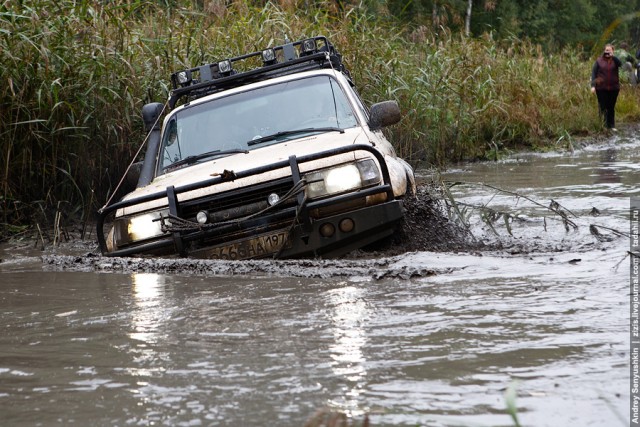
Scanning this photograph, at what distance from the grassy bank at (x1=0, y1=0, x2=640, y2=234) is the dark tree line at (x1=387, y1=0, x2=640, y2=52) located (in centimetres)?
1543

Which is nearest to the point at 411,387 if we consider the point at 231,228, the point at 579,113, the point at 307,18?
the point at 231,228

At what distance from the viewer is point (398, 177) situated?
20.0ft

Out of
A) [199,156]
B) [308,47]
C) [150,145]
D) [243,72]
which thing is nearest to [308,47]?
[308,47]

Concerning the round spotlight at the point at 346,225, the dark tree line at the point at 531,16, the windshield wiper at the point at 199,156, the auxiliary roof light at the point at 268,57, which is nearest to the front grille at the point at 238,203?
the round spotlight at the point at 346,225

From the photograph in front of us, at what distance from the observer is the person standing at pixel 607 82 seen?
58.1ft

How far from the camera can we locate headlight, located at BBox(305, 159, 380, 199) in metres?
5.78

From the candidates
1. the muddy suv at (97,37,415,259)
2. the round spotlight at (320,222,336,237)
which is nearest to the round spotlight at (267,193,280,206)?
the muddy suv at (97,37,415,259)

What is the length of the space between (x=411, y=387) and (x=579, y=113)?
52.0 feet

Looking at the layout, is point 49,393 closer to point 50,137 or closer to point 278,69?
point 278,69

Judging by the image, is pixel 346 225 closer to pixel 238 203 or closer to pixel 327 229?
pixel 327 229

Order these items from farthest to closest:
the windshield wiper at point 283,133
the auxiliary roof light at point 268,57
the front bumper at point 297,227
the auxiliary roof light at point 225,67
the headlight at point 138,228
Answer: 1. the auxiliary roof light at point 268,57
2. the auxiliary roof light at point 225,67
3. the windshield wiper at point 283,133
4. the headlight at point 138,228
5. the front bumper at point 297,227

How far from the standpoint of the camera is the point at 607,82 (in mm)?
17719

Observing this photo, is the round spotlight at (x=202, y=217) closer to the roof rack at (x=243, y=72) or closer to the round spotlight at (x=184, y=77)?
the roof rack at (x=243, y=72)

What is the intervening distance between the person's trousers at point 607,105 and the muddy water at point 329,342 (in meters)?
12.3
